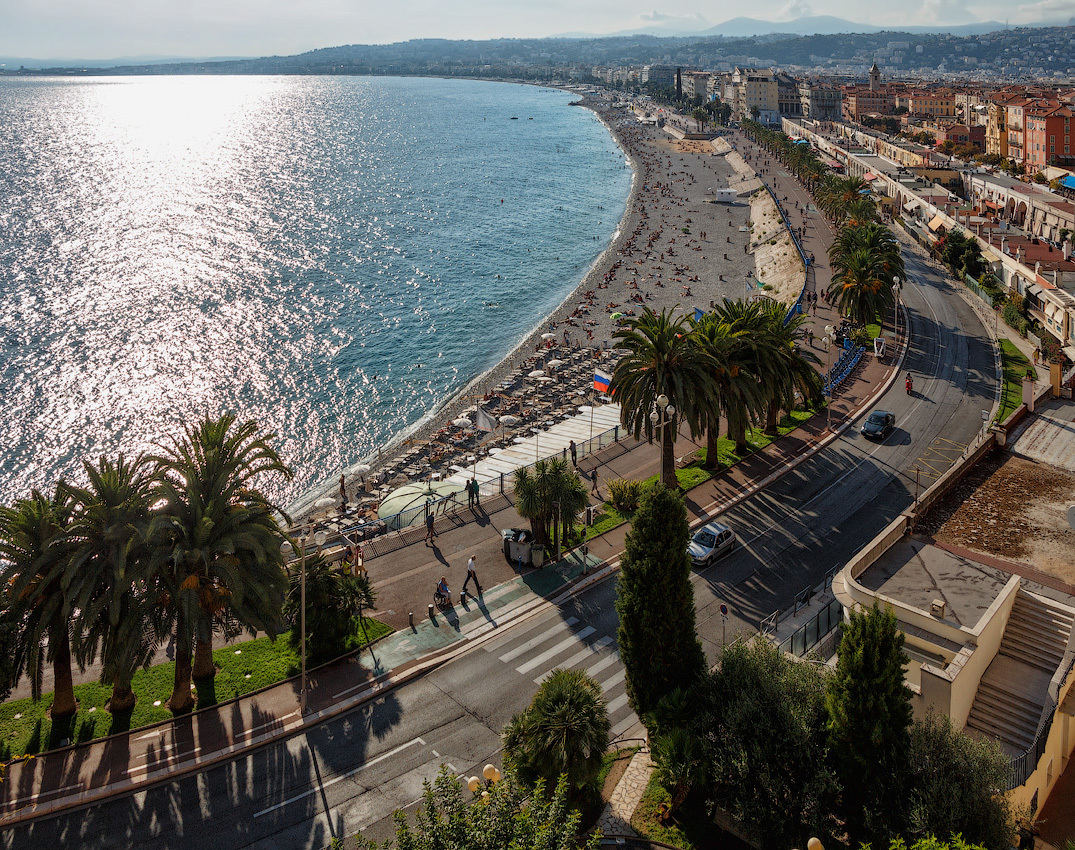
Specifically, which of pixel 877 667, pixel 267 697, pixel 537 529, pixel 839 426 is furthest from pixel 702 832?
pixel 839 426

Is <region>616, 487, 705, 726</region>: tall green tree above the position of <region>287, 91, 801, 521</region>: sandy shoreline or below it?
above

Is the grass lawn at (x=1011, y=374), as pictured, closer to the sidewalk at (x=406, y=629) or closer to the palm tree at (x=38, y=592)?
the sidewalk at (x=406, y=629)

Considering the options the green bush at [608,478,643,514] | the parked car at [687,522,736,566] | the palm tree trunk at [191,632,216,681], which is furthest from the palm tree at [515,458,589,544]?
the palm tree trunk at [191,632,216,681]

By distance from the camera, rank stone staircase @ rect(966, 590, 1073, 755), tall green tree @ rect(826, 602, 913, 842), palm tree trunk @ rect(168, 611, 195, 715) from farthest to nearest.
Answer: palm tree trunk @ rect(168, 611, 195, 715)
stone staircase @ rect(966, 590, 1073, 755)
tall green tree @ rect(826, 602, 913, 842)

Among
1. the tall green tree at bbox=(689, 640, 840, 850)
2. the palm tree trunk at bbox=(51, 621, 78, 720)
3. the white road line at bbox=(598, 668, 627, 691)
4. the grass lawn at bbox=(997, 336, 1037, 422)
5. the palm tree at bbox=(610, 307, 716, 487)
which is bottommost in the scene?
the grass lawn at bbox=(997, 336, 1037, 422)

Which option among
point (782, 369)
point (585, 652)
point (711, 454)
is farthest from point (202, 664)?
point (782, 369)

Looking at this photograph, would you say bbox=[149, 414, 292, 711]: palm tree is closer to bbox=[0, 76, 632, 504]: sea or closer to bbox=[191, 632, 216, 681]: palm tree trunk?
bbox=[191, 632, 216, 681]: palm tree trunk

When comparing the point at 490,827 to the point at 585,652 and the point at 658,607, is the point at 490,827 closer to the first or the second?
the point at 658,607

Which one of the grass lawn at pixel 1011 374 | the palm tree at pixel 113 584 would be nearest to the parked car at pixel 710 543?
the palm tree at pixel 113 584
